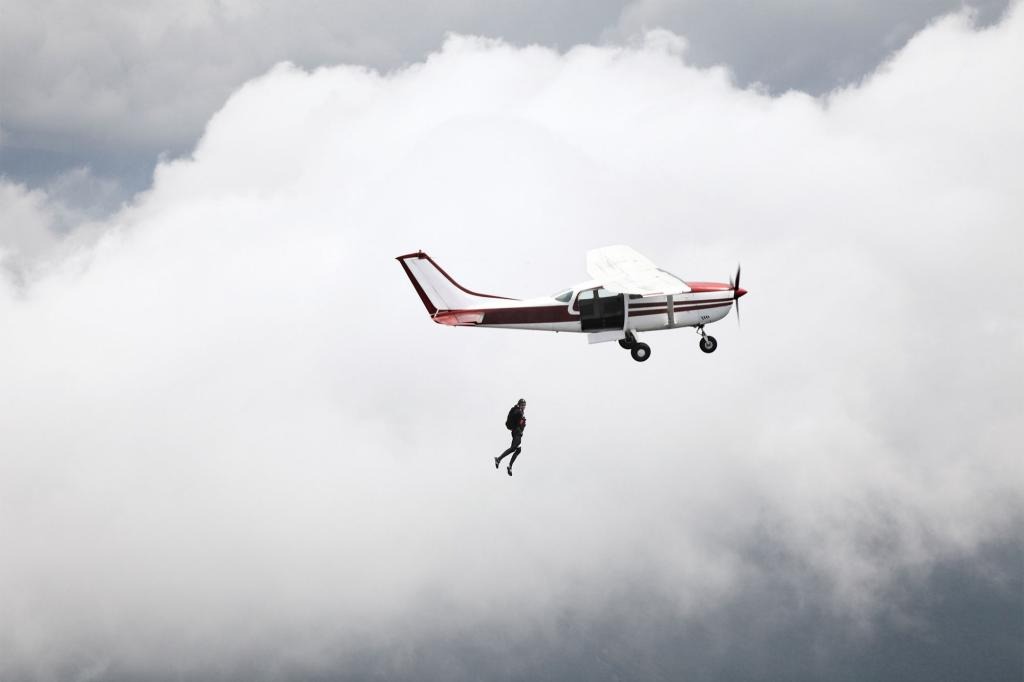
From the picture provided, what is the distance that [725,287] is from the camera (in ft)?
164

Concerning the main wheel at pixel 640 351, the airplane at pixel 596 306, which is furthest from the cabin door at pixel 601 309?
the main wheel at pixel 640 351

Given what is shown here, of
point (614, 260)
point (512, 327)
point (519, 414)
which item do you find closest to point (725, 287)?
point (614, 260)

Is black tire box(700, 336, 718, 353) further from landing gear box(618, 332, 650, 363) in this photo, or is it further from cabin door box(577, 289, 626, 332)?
cabin door box(577, 289, 626, 332)

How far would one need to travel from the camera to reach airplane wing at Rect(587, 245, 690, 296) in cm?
4481

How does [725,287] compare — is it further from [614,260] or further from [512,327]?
[512,327]

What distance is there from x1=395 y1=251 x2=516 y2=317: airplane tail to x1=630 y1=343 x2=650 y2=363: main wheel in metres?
8.10

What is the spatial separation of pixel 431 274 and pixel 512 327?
5.78m

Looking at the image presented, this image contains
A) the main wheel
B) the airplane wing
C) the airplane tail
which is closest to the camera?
the airplane wing

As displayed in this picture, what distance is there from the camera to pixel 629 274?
4888cm

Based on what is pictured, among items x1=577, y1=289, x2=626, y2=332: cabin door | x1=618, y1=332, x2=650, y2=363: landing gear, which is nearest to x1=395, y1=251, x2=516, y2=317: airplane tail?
x1=577, y1=289, x2=626, y2=332: cabin door

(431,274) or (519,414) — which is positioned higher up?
(431,274)

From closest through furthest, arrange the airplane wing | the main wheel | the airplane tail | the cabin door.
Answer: the airplane wing, the main wheel, the cabin door, the airplane tail

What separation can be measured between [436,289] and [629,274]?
37.6 feet

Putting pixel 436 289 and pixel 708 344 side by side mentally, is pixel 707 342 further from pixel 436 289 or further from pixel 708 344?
pixel 436 289
